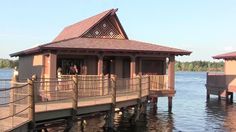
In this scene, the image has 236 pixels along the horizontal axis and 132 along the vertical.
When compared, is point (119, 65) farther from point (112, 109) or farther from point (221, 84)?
point (221, 84)

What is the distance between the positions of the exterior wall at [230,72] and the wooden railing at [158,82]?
13.7m

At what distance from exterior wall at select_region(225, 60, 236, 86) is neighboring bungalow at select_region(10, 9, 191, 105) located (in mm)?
11145

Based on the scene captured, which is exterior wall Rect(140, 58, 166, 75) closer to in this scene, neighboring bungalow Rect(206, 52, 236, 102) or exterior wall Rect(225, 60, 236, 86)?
neighboring bungalow Rect(206, 52, 236, 102)

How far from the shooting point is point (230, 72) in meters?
42.5

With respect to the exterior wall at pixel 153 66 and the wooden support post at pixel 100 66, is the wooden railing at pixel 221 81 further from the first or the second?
the wooden support post at pixel 100 66

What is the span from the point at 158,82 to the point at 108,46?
4884mm

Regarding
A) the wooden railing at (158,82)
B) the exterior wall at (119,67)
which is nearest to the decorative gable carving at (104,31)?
the exterior wall at (119,67)

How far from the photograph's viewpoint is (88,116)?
66.1 ft

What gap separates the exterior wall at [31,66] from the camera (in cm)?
3187

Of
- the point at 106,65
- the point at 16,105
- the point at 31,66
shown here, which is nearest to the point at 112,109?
the point at 16,105

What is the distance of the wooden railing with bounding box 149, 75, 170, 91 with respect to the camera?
30531 mm

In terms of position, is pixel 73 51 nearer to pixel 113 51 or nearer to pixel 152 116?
pixel 113 51

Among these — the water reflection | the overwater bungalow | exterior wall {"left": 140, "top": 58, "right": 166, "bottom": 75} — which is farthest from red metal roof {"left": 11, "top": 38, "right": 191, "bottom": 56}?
the water reflection

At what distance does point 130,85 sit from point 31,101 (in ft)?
34.7
